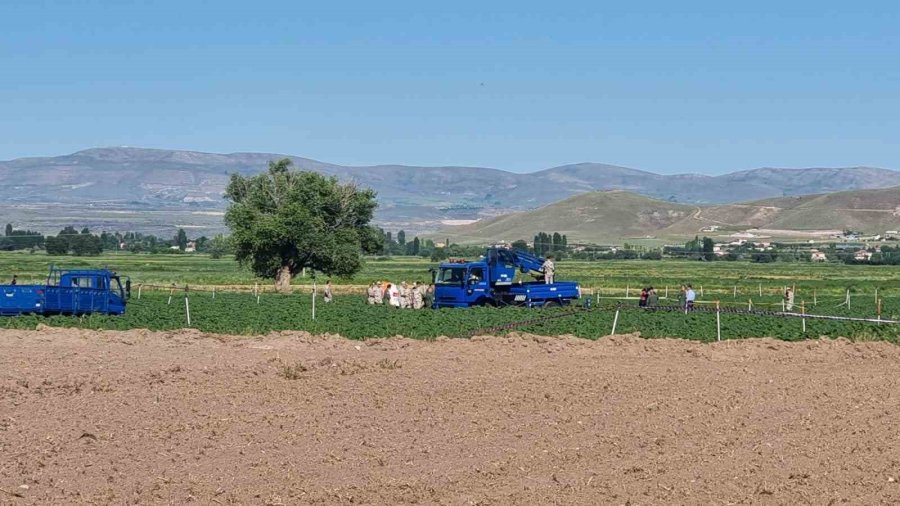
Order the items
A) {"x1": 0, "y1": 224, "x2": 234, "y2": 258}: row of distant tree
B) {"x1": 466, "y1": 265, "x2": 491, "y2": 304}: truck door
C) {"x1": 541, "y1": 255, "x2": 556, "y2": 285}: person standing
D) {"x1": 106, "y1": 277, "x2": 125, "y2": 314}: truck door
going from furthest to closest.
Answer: {"x1": 0, "y1": 224, "x2": 234, "y2": 258}: row of distant tree < {"x1": 541, "y1": 255, "x2": 556, "y2": 285}: person standing < {"x1": 466, "y1": 265, "x2": 491, "y2": 304}: truck door < {"x1": 106, "y1": 277, "x2": 125, "y2": 314}: truck door

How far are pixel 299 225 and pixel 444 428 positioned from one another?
47.2m

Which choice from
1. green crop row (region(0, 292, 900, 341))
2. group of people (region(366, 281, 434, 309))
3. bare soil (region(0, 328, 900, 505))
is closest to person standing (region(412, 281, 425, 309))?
group of people (region(366, 281, 434, 309))

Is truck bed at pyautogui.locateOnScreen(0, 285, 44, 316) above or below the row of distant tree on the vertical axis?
below

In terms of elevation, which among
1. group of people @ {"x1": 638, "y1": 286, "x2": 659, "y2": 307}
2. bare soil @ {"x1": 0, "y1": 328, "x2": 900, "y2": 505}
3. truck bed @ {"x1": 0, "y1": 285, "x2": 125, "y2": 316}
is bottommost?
bare soil @ {"x1": 0, "y1": 328, "x2": 900, "y2": 505}

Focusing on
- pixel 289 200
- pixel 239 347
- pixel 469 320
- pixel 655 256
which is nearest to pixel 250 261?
pixel 289 200

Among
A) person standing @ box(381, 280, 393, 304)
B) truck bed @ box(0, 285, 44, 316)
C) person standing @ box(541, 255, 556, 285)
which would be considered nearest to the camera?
truck bed @ box(0, 285, 44, 316)

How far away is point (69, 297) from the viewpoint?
136ft

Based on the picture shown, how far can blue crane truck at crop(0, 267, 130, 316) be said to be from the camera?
40.5 meters

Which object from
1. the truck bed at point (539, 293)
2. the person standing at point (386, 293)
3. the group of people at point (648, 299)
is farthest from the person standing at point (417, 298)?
the group of people at point (648, 299)

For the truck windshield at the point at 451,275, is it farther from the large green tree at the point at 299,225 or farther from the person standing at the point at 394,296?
the large green tree at the point at 299,225

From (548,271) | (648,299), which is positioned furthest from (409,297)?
(648,299)

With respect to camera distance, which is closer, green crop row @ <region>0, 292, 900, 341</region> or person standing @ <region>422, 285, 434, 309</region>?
green crop row @ <region>0, 292, 900, 341</region>

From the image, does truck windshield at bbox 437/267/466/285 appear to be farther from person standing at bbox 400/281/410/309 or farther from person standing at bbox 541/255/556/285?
person standing at bbox 541/255/556/285

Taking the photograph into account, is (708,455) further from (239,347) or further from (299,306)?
(299,306)
